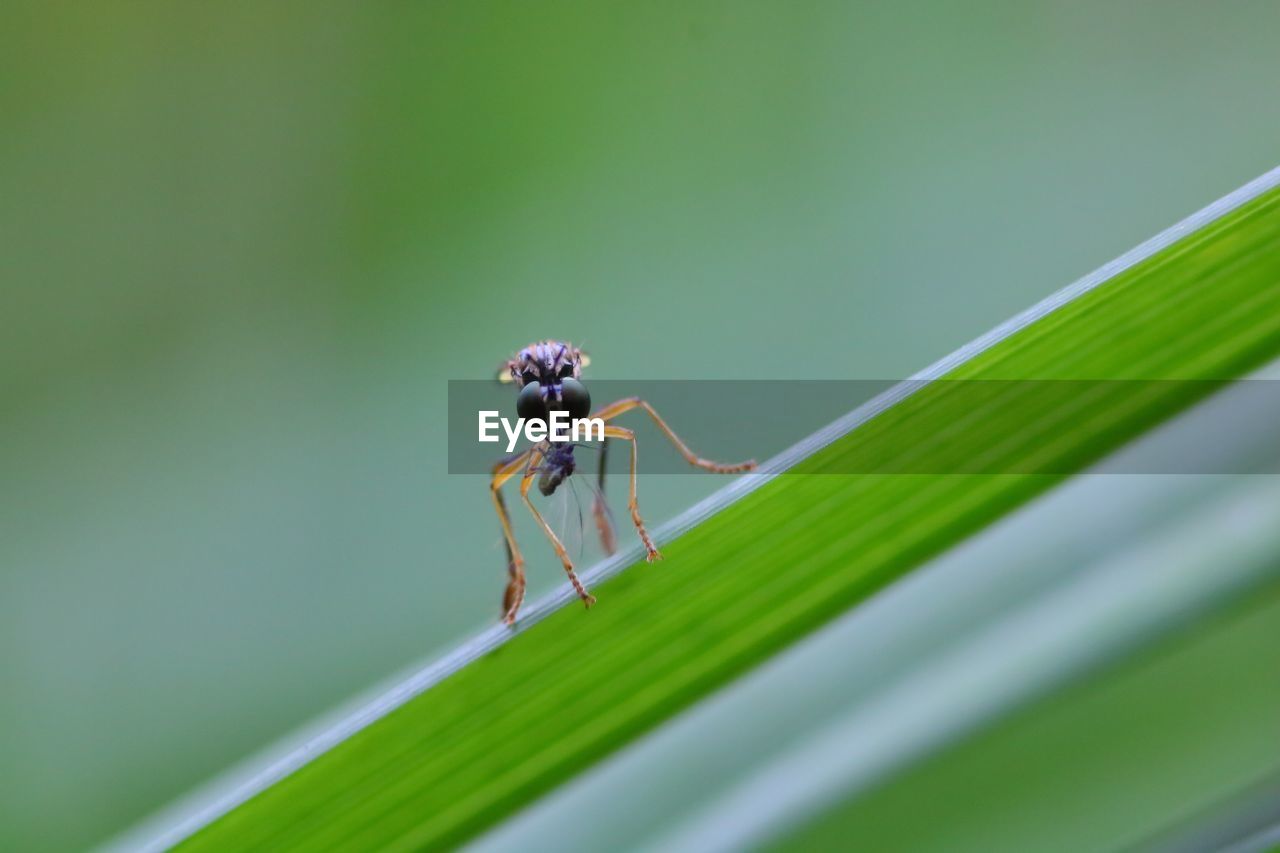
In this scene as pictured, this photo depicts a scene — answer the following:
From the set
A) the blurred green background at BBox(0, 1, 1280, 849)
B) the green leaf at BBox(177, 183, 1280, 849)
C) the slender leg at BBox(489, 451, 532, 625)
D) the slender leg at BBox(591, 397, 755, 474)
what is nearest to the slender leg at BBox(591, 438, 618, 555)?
the slender leg at BBox(591, 397, 755, 474)

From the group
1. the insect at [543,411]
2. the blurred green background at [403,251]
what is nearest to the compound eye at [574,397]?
the insect at [543,411]

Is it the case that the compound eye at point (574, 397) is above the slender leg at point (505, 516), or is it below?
above

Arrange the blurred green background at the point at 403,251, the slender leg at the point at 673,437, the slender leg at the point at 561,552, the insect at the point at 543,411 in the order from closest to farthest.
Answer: the slender leg at the point at 561,552, the insect at the point at 543,411, the slender leg at the point at 673,437, the blurred green background at the point at 403,251

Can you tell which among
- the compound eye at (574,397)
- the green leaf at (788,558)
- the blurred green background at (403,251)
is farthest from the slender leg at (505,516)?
the blurred green background at (403,251)

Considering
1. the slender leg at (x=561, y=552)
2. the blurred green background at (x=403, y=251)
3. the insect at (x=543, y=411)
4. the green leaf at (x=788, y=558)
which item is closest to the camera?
the green leaf at (x=788, y=558)

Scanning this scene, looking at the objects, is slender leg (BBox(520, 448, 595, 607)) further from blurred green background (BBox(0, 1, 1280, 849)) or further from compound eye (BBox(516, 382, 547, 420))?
blurred green background (BBox(0, 1, 1280, 849))

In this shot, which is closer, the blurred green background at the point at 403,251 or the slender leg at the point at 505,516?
the slender leg at the point at 505,516

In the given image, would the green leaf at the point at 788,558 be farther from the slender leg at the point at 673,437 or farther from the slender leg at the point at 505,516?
the slender leg at the point at 673,437

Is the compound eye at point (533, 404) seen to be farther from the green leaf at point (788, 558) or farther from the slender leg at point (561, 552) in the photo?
the green leaf at point (788, 558)
